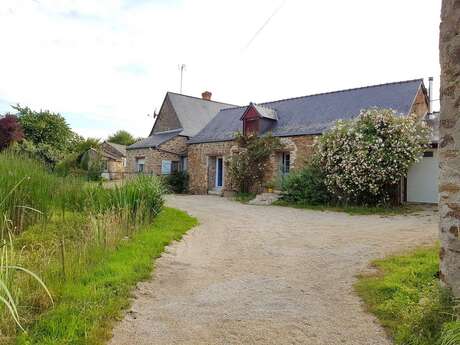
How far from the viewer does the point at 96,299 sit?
3105 mm

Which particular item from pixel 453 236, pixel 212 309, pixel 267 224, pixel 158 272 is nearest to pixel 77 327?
pixel 212 309

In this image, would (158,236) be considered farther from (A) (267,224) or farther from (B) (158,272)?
(A) (267,224)

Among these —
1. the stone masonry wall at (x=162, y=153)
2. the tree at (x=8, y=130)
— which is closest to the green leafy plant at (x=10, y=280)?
the tree at (x=8, y=130)

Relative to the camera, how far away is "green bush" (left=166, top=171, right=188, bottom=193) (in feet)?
62.8

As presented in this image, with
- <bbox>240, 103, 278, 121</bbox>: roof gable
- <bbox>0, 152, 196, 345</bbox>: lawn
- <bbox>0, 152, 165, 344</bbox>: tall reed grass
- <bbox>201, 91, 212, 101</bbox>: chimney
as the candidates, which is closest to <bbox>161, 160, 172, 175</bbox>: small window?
<bbox>240, 103, 278, 121</bbox>: roof gable

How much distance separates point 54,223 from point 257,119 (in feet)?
39.0

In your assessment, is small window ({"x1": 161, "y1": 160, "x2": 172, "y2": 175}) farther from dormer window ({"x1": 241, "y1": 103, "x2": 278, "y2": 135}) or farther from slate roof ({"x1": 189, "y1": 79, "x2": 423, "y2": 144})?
dormer window ({"x1": 241, "y1": 103, "x2": 278, "y2": 135})

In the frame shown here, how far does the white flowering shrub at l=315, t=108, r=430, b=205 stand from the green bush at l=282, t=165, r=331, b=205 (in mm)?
348

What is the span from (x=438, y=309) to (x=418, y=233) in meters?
4.64

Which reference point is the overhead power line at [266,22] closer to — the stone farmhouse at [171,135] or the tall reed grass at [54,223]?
the tall reed grass at [54,223]

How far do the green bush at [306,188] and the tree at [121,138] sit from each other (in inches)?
1595

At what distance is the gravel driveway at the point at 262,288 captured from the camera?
264 cm

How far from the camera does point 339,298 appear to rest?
3373 mm

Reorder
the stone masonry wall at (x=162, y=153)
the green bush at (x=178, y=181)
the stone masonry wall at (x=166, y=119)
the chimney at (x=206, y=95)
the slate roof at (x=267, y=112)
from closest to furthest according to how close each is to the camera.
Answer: the slate roof at (x=267, y=112)
the green bush at (x=178, y=181)
the stone masonry wall at (x=162, y=153)
the stone masonry wall at (x=166, y=119)
the chimney at (x=206, y=95)
